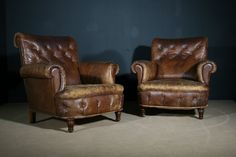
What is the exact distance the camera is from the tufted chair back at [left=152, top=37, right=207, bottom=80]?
13.5 ft

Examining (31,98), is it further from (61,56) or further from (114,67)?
(114,67)

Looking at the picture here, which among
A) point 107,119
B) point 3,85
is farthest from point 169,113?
point 3,85

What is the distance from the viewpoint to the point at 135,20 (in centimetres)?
487

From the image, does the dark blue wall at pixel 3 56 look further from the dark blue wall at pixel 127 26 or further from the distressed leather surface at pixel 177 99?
the distressed leather surface at pixel 177 99

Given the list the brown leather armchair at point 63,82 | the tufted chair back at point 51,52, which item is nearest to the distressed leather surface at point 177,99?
the brown leather armchair at point 63,82

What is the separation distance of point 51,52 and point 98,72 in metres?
0.60

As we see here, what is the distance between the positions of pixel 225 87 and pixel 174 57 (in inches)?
49.6

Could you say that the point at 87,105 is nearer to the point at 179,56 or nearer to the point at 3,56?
the point at 179,56

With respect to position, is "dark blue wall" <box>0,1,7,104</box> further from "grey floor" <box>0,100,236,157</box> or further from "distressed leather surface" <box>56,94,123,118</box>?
"distressed leather surface" <box>56,94,123,118</box>

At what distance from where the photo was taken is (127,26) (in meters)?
4.88

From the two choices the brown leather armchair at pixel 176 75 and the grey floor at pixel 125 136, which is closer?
the grey floor at pixel 125 136

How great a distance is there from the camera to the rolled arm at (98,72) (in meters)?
3.57

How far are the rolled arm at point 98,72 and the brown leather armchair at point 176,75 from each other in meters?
0.33

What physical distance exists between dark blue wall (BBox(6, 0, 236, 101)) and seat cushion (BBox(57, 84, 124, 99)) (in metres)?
1.63
